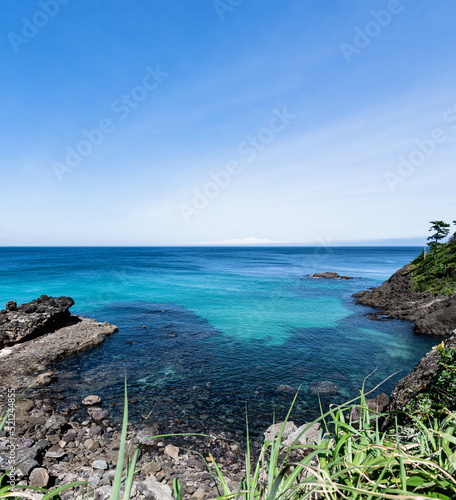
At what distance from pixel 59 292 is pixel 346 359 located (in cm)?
4227

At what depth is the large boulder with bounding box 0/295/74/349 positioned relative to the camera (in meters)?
20.5

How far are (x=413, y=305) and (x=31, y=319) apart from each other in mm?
38325

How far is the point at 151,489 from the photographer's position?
8195 millimetres

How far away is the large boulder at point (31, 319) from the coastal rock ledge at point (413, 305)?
31188 mm

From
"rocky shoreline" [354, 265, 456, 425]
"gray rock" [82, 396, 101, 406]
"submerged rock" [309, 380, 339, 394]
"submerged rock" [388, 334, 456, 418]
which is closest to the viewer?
"submerged rock" [388, 334, 456, 418]

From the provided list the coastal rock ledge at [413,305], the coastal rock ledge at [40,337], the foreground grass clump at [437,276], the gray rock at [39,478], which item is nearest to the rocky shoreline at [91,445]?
the gray rock at [39,478]

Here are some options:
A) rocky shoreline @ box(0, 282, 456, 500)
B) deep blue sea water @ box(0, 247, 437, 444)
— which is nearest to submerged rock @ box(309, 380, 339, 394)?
deep blue sea water @ box(0, 247, 437, 444)

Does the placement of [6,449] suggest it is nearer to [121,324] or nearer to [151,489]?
[151,489]

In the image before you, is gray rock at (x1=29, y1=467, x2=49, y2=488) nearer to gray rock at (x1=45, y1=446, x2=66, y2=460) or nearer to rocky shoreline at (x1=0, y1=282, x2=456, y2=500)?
rocky shoreline at (x1=0, y1=282, x2=456, y2=500)

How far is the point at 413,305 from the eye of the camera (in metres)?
31.9

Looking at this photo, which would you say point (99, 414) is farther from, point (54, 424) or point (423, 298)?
point (423, 298)

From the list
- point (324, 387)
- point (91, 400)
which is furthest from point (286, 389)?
point (91, 400)

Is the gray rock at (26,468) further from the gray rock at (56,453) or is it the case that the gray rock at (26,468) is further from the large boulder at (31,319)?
the large boulder at (31,319)

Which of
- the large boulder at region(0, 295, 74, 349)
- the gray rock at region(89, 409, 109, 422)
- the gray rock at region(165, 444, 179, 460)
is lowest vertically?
the gray rock at region(89, 409, 109, 422)
